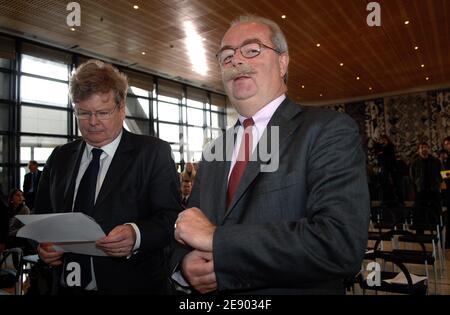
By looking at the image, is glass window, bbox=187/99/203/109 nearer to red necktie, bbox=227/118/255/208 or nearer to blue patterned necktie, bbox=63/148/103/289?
blue patterned necktie, bbox=63/148/103/289

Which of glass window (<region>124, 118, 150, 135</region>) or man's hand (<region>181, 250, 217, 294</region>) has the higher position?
glass window (<region>124, 118, 150, 135</region>)

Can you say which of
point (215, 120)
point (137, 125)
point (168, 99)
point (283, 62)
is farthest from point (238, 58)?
point (215, 120)

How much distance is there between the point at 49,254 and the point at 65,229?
318mm

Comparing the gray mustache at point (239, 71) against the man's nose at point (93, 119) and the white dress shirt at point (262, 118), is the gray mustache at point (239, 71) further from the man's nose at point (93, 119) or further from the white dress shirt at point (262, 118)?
the man's nose at point (93, 119)

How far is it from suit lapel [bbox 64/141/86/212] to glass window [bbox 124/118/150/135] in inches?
379

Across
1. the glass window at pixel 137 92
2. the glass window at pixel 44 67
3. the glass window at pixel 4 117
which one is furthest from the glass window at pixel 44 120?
the glass window at pixel 137 92

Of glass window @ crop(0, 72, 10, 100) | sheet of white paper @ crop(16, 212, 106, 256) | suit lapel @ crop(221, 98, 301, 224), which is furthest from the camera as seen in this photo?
glass window @ crop(0, 72, 10, 100)

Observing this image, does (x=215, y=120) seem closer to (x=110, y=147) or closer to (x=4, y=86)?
(x=4, y=86)

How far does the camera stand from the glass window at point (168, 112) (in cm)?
1275

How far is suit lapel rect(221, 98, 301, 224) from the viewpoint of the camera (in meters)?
1.10

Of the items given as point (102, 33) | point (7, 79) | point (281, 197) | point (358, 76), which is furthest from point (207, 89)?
point (281, 197)

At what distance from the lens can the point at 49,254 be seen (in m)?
1.60

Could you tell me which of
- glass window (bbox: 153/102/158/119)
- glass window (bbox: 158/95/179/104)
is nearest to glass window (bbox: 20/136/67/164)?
glass window (bbox: 153/102/158/119)

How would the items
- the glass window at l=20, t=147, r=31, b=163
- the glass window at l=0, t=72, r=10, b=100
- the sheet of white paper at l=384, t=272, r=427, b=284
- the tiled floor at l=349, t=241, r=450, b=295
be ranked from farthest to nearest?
the glass window at l=20, t=147, r=31, b=163
the glass window at l=0, t=72, r=10, b=100
the tiled floor at l=349, t=241, r=450, b=295
the sheet of white paper at l=384, t=272, r=427, b=284
